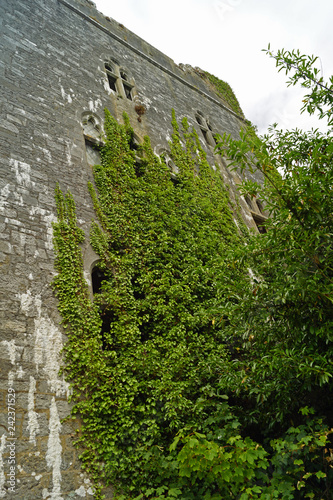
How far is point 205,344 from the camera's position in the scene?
211 inches

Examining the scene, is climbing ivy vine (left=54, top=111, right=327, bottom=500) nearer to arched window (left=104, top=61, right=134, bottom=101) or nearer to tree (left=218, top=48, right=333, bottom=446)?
tree (left=218, top=48, right=333, bottom=446)

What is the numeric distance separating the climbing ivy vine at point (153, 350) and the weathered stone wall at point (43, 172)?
0.73 ft

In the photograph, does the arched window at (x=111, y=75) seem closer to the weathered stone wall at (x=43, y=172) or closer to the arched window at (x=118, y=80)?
the arched window at (x=118, y=80)

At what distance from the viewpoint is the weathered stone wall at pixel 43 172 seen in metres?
3.46

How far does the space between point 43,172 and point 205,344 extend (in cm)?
385

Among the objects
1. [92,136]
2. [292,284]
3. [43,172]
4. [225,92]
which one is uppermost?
[225,92]

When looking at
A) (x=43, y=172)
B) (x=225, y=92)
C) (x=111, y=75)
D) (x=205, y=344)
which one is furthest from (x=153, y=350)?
(x=225, y=92)

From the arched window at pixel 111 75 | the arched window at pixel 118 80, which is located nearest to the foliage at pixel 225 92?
the arched window at pixel 118 80

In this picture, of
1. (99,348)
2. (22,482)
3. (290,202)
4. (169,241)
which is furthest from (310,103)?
(22,482)

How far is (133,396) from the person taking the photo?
4230mm

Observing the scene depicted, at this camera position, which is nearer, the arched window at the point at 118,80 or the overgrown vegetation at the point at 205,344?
the overgrown vegetation at the point at 205,344

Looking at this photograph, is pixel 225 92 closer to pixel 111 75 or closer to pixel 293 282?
pixel 111 75

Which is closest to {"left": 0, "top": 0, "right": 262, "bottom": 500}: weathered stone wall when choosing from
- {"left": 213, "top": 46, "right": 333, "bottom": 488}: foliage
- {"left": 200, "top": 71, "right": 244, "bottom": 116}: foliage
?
{"left": 213, "top": 46, "right": 333, "bottom": 488}: foliage

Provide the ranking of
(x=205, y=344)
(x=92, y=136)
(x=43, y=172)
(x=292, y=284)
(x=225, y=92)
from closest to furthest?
1. (x=292, y=284)
2. (x=205, y=344)
3. (x=43, y=172)
4. (x=92, y=136)
5. (x=225, y=92)
